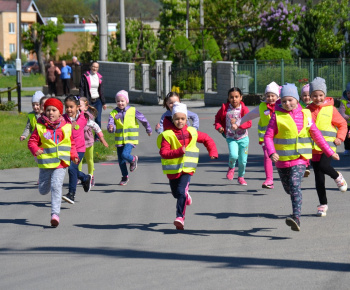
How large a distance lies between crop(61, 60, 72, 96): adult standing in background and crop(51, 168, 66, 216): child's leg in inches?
1158

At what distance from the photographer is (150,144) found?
62.9ft

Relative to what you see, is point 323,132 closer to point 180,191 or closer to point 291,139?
point 291,139

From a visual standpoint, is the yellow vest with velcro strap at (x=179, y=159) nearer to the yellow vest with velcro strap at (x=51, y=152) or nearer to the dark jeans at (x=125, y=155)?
the yellow vest with velcro strap at (x=51, y=152)

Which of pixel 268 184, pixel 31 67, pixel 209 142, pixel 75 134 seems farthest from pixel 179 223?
pixel 31 67

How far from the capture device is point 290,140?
8.75 meters

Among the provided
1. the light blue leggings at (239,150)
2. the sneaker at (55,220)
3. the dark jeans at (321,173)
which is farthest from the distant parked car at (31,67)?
the dark jeans at (321,173)

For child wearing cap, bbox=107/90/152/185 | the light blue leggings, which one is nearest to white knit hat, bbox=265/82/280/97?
the light blue leggings

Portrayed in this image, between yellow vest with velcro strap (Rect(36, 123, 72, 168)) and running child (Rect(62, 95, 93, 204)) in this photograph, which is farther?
running child (Rect(62, 95, 93, 204))

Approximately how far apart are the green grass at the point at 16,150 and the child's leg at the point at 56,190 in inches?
240

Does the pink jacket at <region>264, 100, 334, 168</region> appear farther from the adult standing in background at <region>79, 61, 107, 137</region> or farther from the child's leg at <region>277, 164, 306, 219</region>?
the adult standing in background at <region>79, 61, 107, 137</region>

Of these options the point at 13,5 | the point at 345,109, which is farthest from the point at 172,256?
the point at 13,5

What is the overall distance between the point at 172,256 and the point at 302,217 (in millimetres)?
2355

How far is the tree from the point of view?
8862 cm

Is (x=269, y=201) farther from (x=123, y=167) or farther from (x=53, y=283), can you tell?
(x=53, y=283)
